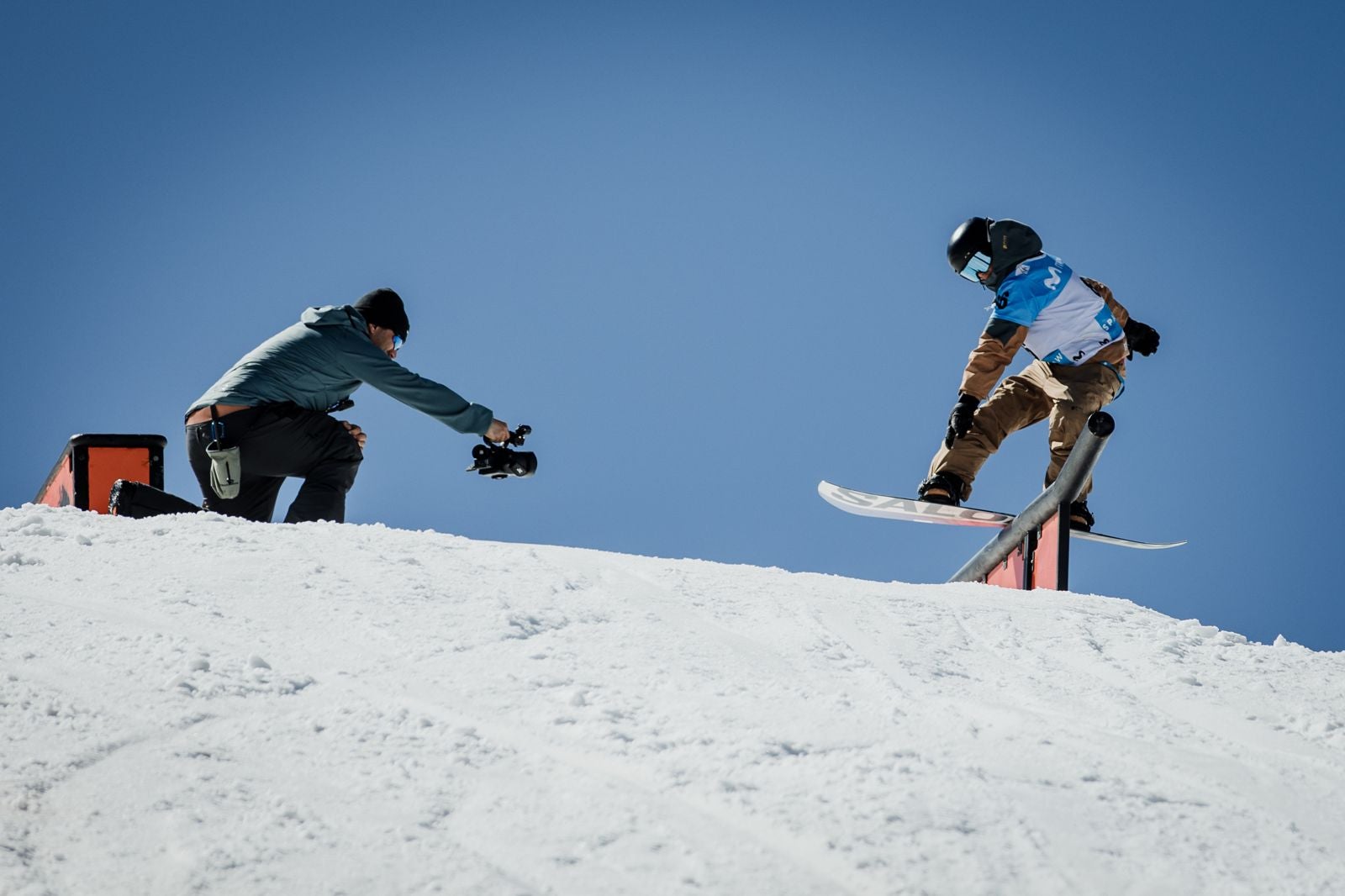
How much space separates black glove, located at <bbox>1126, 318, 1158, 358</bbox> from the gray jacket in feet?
13.5

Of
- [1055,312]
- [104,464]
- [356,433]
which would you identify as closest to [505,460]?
[356,433]

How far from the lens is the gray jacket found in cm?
629

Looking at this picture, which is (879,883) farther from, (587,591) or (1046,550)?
(1046,550)

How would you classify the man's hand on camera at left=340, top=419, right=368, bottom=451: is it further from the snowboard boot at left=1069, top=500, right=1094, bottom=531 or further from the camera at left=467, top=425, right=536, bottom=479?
the snowboard boot at left=1069, top=500, right=1094, bottom=531

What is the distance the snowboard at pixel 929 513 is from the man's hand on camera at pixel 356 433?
3099mm

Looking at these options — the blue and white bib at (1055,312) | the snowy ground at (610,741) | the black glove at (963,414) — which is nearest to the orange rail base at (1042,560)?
the black glove at (963,414)

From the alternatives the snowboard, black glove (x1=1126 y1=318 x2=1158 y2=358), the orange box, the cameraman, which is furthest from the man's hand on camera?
black glove (x1=1126 y1=318 x2=1158 y2=358)

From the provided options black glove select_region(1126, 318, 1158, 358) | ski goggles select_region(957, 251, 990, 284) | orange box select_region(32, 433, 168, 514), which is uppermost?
ski goggles select_region(957, 251, 990, 284)

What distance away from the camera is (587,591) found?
4293 millimetres

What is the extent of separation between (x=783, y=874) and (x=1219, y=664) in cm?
242

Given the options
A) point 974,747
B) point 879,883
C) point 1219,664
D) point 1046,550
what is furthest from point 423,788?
point 1046,550

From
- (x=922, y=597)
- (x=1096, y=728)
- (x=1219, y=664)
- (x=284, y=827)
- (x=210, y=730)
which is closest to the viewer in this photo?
(x=284, y=827)

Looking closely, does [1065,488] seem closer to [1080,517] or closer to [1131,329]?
[1080,517]

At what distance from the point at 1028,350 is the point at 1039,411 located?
488 millimetres
